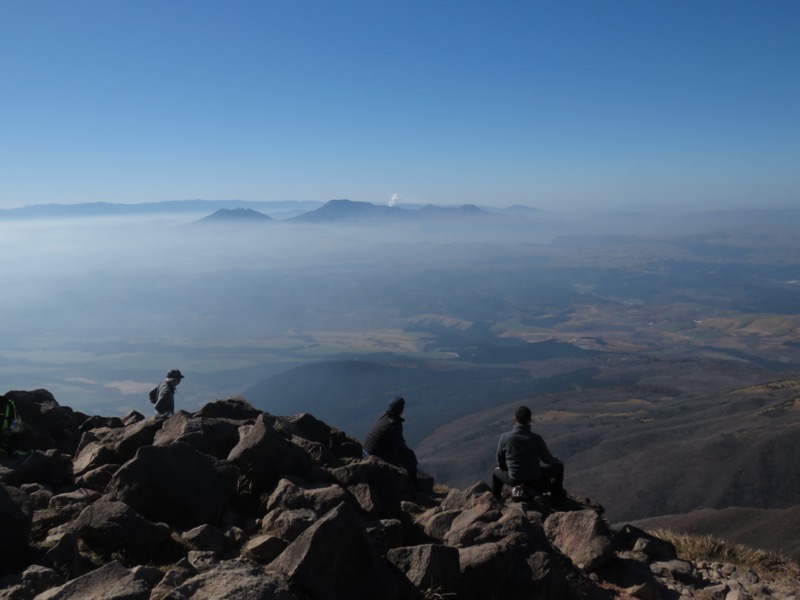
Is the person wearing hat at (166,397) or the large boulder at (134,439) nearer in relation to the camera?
the large boulder at (134,439)

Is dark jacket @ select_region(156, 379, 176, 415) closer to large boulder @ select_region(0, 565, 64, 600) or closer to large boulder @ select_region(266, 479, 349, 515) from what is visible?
large boulder @ select_region(266, 479, 349, 515)

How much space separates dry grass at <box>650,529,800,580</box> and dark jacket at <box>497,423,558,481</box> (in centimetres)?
326

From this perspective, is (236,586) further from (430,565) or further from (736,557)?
(736,557)

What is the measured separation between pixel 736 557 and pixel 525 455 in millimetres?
4551

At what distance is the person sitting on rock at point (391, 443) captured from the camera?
1257cm

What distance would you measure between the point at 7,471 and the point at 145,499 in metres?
2.81

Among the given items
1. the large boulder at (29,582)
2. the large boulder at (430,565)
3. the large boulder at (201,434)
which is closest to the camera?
the large boulder at (29,582)

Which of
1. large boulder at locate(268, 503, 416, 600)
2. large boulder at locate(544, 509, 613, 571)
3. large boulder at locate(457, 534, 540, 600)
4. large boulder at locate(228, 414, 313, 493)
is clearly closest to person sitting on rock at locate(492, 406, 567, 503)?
large boulder at locate(544, 509, 613, 571)

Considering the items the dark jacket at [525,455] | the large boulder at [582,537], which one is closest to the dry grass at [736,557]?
the large boulder at [582,537]

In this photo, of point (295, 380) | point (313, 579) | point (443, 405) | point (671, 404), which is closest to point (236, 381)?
point (295, 380)

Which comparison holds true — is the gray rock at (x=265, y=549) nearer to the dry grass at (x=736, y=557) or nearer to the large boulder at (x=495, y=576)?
the large boulder at (x=495, y=576)

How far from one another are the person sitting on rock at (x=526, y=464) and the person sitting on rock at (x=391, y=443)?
1982 mm

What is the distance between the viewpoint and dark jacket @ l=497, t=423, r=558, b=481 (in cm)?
1088

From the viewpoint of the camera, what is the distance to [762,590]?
31.1 ft
